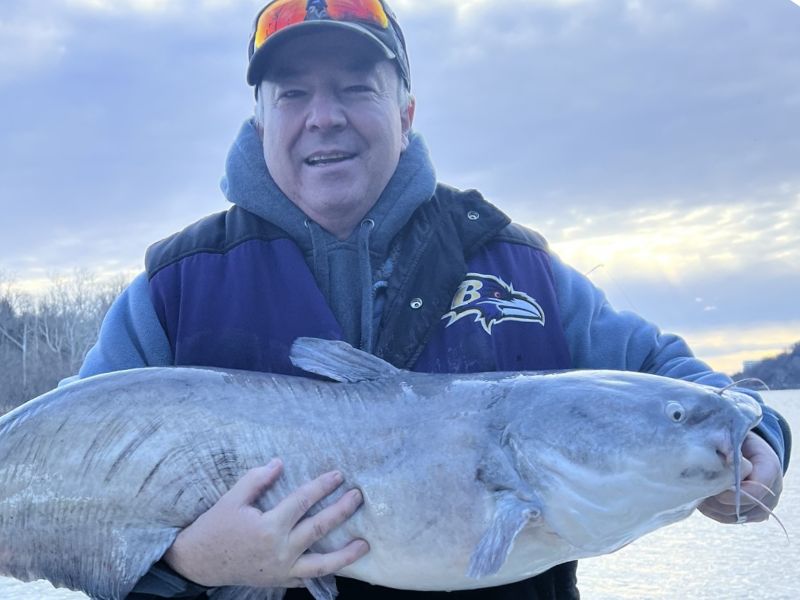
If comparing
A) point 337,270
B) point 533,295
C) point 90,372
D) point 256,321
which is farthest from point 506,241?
point 90,372

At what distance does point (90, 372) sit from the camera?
298 cm

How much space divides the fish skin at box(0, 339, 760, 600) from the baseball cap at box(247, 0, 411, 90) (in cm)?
114

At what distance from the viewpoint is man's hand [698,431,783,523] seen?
8.20 ft

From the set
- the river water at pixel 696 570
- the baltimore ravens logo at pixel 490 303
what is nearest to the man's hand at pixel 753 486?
the baltimore ravens logo at pixel 490 303

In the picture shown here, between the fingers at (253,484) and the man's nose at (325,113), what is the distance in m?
1.24

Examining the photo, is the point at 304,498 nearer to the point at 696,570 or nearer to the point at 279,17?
the point at 279,17

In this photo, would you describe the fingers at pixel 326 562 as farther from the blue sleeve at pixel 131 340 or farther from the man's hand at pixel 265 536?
the blue sleeve at pixel 131 340

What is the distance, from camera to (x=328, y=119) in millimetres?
3047

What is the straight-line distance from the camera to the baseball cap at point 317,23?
305 cm

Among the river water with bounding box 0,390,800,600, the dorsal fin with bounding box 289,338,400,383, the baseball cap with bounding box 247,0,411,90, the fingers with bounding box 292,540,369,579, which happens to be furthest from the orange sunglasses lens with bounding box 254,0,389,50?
the river water with bounding box 0,390,800,600

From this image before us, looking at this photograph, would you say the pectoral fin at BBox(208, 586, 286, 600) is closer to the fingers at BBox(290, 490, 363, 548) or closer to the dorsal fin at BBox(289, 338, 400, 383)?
the fingers at BBox(290, 490, 363, 548)

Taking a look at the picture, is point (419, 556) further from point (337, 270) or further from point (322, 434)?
point (337, 270)

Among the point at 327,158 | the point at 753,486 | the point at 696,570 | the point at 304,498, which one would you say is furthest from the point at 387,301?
the point at 696,570

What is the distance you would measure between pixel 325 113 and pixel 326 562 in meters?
1.57
